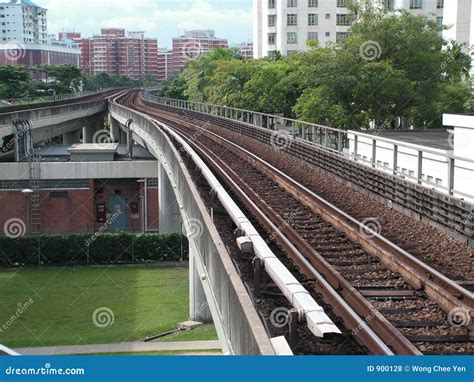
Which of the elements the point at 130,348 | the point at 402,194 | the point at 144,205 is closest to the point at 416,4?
the point at 144,205

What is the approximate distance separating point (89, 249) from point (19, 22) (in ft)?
473

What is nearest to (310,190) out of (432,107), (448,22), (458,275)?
(458,275)

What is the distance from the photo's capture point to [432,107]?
30781 millimetres

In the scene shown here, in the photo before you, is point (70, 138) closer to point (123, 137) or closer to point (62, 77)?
point (123, 137)

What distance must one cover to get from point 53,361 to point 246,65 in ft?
155

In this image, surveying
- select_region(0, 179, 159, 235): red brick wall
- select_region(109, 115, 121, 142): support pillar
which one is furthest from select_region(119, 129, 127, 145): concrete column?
select_region(0, 179, 159, 235): red brick wall

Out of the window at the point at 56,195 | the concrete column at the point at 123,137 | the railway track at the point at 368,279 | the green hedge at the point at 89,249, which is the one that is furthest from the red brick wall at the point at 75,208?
the concrete column at the point at 123,137

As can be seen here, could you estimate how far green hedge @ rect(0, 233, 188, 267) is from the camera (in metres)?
29.9

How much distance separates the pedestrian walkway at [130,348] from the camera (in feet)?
56.3

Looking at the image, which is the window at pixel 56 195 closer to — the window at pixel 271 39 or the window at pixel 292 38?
the window at pixel 292 38

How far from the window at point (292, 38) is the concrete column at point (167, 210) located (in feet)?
163

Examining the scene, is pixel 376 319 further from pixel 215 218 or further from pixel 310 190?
pixel 310 190

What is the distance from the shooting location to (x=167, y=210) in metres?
37.1

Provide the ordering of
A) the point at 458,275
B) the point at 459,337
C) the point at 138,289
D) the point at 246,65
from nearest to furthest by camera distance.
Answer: the point at 459,337 → the point at 458,275 → the point at 138,289 → the point at 246,65
